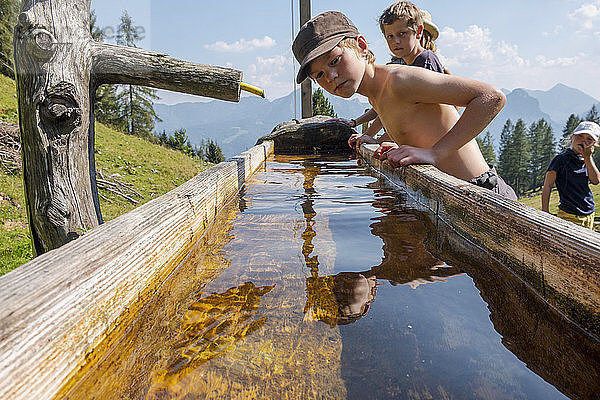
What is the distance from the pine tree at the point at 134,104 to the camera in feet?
127

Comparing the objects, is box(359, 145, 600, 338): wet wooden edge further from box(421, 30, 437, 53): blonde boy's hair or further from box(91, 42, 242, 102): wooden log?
box(421, 30, 437, 53): blonde boy's hair

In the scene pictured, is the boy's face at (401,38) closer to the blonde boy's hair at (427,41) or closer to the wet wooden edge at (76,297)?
the blonde boy's hair at (427,41)

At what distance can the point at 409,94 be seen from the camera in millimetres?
2633

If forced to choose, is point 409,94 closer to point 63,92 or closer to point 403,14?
point 403,14

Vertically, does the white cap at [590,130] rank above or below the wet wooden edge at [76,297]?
above

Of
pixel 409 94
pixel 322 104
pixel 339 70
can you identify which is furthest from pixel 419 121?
pixel 322 104

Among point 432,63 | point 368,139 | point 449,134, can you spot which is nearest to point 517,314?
point 449,134

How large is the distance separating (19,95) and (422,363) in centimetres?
233

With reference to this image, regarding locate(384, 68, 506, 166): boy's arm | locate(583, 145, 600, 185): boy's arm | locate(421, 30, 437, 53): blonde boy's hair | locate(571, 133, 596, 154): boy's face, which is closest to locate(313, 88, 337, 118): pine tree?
locate(421, 30, 437, 53): blonde boy's hair

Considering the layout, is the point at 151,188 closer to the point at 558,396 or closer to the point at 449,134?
the point at 449,134

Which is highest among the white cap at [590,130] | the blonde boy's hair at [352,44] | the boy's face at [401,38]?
the boy's face at [401,38]

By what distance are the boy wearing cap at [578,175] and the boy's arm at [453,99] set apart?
8.09 ft

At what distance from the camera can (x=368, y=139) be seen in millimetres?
5500

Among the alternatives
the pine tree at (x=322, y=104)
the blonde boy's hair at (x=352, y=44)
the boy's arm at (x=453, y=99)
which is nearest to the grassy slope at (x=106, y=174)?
the blonde boy's hair at (x=352, y=44)
